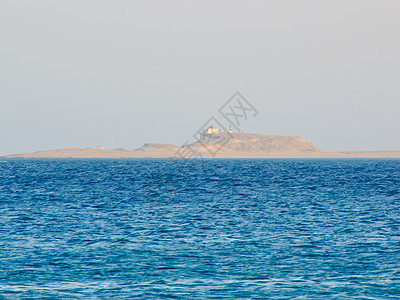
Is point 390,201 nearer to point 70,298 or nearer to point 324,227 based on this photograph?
point 324,227

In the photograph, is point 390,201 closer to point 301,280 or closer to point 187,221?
point 187,221

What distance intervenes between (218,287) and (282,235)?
37.3 feet

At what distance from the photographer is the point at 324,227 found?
110ft

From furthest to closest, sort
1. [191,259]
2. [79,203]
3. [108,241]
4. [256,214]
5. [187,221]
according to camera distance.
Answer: [79,203] < [256,214] < [187,221] < [108,241] < [191,259]

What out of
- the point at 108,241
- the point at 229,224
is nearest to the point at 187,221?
the point at 229,224

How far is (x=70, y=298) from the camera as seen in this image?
1850 centimetres

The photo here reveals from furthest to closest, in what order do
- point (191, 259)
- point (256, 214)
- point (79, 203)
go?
point (79, 203) → point (256, 214) → point (191, 259)

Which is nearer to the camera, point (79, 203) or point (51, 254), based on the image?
point (51, 254)

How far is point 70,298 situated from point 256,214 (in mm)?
23318

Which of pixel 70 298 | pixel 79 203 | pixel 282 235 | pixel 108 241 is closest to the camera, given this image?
pixel 70 298

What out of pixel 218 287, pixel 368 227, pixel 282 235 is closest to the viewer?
pixel 218 287

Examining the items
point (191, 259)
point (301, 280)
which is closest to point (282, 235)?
point (191, 259)

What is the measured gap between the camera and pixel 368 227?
33.3 meters

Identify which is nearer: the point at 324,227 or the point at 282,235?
the point at 282,235
